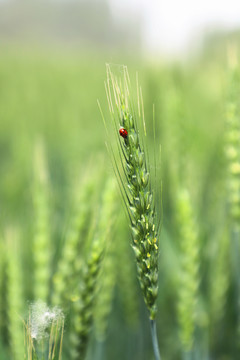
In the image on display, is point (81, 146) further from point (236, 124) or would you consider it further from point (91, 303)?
point (91, 303)

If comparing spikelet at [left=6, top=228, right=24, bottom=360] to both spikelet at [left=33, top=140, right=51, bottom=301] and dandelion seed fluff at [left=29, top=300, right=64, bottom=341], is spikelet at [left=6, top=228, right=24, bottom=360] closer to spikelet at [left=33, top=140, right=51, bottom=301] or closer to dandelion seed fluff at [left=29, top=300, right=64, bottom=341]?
spikelet at [left=33, top=140, right=51, bottom=301]

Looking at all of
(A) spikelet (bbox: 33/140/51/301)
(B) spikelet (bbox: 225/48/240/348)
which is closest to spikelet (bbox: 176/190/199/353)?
(B) spikelet (bbox: 225/48/240/348)

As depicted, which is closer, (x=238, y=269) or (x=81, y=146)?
(x=238, y=269)

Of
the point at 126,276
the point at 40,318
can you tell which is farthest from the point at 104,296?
the point at 40,318

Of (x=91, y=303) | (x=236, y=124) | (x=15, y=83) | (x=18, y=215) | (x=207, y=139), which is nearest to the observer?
(x=91, y=303)

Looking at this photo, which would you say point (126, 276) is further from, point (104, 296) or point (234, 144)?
point (234, 144)

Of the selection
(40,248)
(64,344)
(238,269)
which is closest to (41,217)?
(40,248)

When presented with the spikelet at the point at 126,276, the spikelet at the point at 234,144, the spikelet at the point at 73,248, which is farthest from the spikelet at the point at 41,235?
the spikelet at the point at 234,144
